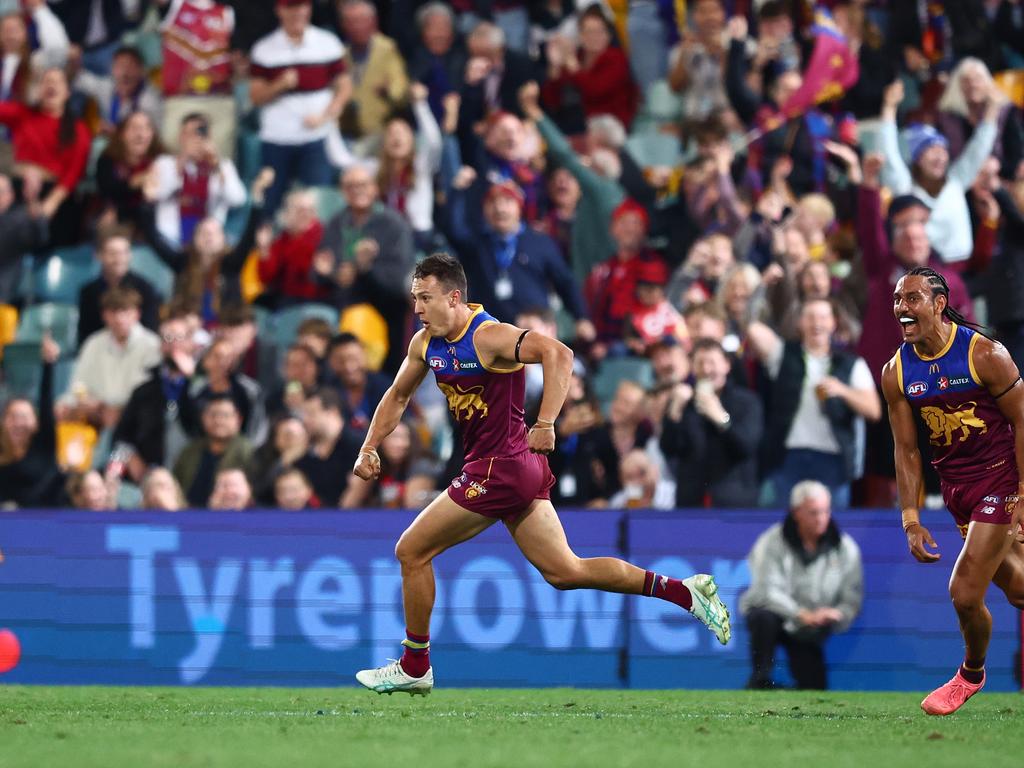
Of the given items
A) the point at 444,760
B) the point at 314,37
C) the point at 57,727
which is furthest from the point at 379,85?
the point at 444,760

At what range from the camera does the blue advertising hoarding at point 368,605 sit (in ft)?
39.9

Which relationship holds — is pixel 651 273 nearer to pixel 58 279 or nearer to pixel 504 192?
pixel 504 192

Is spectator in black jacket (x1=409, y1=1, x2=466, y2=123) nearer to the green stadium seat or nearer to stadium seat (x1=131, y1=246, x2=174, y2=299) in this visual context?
stadium seat (x1=131, y1=246, x2=174, y2=299)

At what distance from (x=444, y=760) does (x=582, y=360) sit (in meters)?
7.34

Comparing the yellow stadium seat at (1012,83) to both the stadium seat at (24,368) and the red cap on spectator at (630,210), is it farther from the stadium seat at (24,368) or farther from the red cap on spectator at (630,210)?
the stadium seat at (24,368)

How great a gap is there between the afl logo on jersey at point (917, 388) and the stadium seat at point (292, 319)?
6714 mm

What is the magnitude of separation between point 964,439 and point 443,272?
9.68 ft

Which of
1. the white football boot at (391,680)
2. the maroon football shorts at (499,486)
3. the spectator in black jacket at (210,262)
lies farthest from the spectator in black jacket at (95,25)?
the white football boot at (391,680)

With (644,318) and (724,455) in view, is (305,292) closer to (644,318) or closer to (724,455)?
(644,318)

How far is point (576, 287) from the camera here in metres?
14.5

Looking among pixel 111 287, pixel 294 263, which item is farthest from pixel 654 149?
pixel 111 287

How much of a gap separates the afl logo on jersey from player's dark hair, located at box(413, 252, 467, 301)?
2466 millimetres

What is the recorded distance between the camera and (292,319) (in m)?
14.9

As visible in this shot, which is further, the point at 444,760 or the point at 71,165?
the point at 71,165
